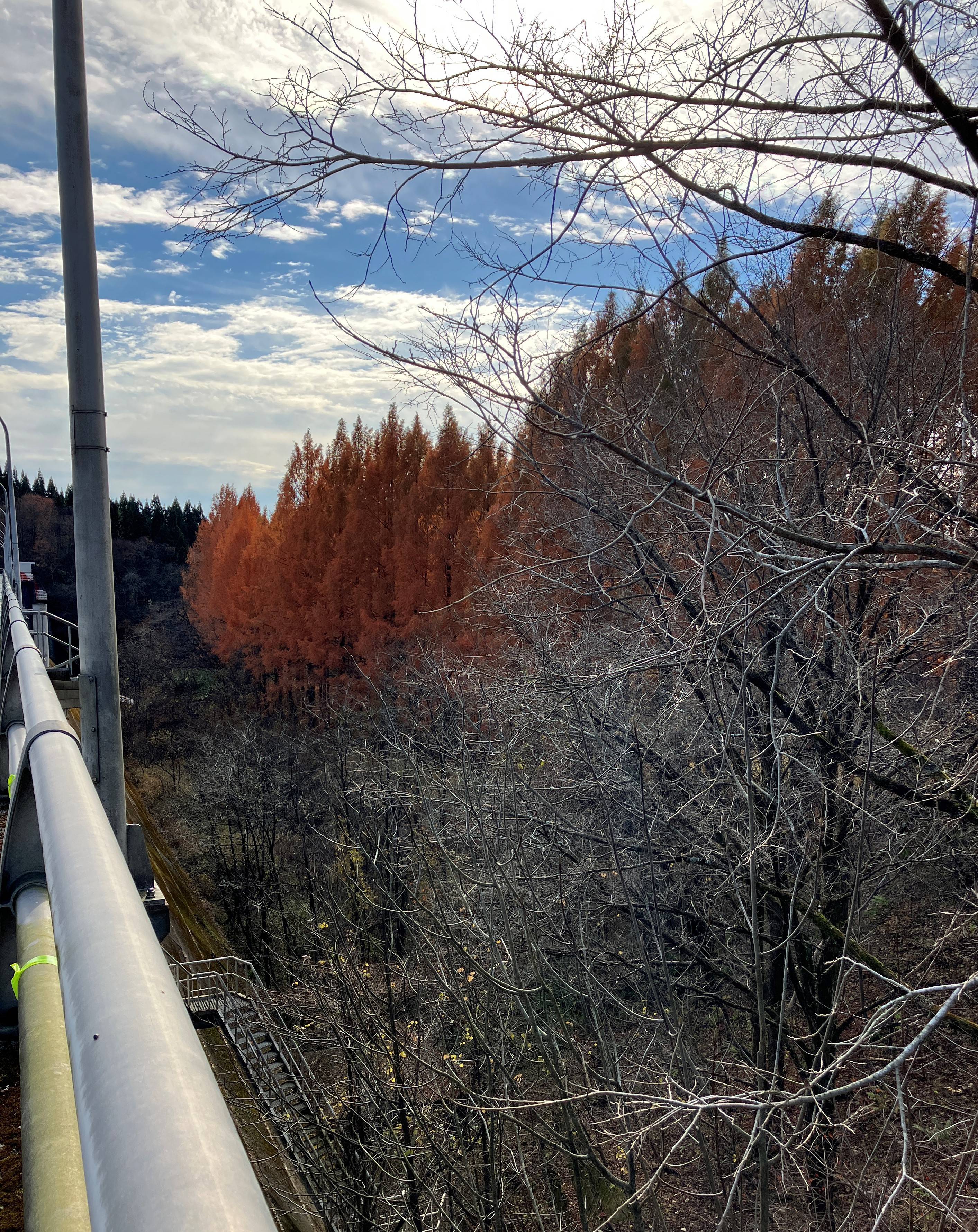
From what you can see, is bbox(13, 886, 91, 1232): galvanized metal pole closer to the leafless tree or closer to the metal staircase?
the leafless tree

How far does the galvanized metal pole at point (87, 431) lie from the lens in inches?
126

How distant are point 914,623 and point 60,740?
215 inches

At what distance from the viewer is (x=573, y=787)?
668cm

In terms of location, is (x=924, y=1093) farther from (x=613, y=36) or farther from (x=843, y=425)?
(x=613, y=36)

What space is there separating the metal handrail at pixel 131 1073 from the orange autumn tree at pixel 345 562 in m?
19.0

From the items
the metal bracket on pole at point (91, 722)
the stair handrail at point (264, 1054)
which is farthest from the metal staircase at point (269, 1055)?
the metal bracket on pole at point (91, 722)

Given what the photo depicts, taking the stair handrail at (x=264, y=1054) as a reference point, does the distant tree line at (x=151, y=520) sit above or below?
above

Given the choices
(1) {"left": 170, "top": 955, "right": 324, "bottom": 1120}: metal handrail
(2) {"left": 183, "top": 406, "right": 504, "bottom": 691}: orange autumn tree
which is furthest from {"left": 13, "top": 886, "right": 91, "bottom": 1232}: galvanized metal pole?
(2) {"left": 183, "top": 406, "right": 504, "bottom": 691}: orange autumn tree

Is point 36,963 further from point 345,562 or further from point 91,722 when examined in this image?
point 345,562

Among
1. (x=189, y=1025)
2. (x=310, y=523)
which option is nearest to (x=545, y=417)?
(x=189, y=1025)

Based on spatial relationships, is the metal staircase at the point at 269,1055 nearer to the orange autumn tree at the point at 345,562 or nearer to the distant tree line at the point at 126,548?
the orange autumn tree at the point at 345,562

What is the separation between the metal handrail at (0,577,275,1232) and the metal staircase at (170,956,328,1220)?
7.21m

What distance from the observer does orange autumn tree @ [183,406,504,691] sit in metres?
25.8

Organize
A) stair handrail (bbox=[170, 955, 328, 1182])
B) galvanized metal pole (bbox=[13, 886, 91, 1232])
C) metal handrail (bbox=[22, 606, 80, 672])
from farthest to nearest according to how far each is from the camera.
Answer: stair handrail (bbox=[170, 955, 328, 1182]), metal handrail (bbox=[22, 606, 80, 672]), galvanized metal pole (bbox=[13, 886, 91, 1232])
